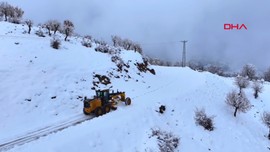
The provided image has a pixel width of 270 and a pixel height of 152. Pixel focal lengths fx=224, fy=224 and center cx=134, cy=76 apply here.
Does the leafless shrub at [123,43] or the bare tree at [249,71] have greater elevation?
the leafless shrub at [123,43]

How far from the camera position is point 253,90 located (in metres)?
46.4

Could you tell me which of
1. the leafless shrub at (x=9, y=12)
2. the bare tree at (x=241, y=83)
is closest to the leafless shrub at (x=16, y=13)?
the leafless shrub at (x=9, y=12)

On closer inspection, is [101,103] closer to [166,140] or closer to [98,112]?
[98,112]

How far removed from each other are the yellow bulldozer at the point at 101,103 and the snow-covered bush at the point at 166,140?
4897 mm

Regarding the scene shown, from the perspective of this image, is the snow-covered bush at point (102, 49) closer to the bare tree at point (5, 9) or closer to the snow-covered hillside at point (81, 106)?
the snow-covered hillside at point (81, 106)

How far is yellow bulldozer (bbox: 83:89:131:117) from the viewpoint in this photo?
63.2ft

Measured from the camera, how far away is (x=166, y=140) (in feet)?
58.9

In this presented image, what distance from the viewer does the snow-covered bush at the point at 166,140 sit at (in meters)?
17.0

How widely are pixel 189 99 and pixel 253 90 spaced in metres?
23.7

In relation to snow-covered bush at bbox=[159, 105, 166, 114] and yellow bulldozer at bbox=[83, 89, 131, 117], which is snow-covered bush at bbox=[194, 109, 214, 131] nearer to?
snow-covered bush at bbox=[159, 105, 166, 114]

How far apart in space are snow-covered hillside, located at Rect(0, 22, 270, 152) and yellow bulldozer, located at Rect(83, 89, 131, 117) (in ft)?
2.54

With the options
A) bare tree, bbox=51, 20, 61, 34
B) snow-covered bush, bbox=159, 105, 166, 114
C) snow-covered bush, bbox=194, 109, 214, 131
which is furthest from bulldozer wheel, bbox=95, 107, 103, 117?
bare tree, bbox=51, 20, 61, 34

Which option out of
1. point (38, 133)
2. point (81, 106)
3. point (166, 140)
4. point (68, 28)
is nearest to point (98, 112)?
point (81, 106)

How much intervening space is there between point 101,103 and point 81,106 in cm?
245
